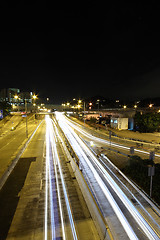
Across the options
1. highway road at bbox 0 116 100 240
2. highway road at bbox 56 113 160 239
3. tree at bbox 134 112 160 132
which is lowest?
highway road at bbox 0 116 100 240

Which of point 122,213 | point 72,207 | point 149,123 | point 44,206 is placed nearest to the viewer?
point 122,213

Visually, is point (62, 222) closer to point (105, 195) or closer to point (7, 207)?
point (105, 195)

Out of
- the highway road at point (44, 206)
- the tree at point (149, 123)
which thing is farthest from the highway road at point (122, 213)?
the tree at point (149, 123)

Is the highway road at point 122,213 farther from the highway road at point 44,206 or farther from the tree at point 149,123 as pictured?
the tree at point 149,123

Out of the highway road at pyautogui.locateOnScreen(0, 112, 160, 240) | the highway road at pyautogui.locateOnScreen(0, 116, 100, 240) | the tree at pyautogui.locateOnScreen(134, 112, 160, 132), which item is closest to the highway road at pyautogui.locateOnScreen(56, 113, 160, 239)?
the highway road at pyautogui.locateOnScreen(0, 112, 160, 240)

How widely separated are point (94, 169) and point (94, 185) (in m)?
2.97

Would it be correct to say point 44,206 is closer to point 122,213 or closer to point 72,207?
point 72,207

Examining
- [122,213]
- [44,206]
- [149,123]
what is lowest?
[44,206]

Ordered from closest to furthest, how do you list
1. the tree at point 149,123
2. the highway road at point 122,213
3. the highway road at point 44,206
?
1. the highway road at point 122,213
2. the highway road at point 44,206
3. the tree at point 149,123

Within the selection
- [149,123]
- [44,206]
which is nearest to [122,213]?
[44,206]

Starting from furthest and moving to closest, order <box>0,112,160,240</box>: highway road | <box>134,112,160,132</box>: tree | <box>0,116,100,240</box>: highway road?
<box>134,112,160,132</box>: tree, <box>0,116,100,240</box>: highway road, <box>0,112,160,240</box>: highway road

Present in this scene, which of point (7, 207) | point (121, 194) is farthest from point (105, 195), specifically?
point (7, 207)

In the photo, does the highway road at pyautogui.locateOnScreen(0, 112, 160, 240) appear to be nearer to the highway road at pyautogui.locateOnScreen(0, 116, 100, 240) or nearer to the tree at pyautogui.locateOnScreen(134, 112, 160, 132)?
the highway road at pyautogui.locateOnScreen(0, 116, 100, 240)

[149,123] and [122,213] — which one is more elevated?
[149,123]
